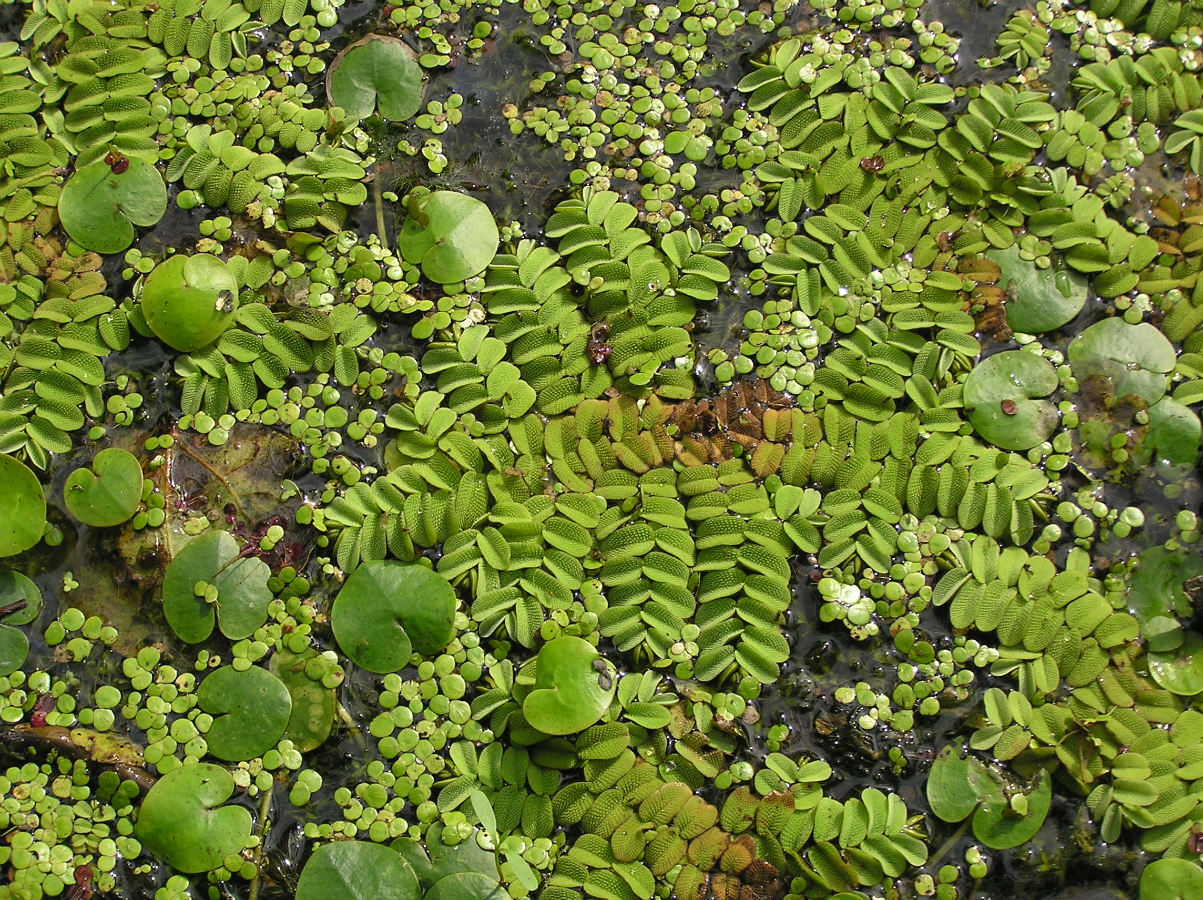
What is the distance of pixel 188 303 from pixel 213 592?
0.95 metres

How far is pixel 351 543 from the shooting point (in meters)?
2.99

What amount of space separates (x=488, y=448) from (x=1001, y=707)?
5.68 ft

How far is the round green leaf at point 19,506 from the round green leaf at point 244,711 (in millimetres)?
738

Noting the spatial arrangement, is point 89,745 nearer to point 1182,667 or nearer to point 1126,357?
point 1182,667

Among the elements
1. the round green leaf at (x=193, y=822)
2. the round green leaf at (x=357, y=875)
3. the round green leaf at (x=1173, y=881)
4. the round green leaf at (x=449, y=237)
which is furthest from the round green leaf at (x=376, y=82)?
the round green leaf at (x=1173, y=881)

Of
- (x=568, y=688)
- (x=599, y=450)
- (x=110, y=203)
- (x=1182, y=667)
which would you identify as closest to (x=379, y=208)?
(x=110, y=203)

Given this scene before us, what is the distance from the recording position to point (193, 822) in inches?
107

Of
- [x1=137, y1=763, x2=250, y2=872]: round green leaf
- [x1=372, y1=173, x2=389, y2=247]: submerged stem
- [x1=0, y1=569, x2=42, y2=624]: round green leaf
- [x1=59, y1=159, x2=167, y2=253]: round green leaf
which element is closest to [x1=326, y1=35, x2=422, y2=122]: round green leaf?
[x1=372, y1=173, x2=389, y2=247]: submerged stem

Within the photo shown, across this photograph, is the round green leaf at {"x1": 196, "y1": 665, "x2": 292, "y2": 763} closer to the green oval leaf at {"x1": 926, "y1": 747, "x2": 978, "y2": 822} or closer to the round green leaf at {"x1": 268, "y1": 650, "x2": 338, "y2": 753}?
the round green leaf at {"x1": 268, "y1": 650, "x2": 338, "y2": 753}

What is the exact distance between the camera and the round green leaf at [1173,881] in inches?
105

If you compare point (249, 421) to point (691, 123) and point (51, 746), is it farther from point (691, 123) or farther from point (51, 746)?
point (691, 123)

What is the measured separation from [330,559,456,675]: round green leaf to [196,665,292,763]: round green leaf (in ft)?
0.80

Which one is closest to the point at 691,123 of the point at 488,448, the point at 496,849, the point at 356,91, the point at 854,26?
the point at 854,26

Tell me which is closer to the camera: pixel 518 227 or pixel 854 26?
pixel 518 227
